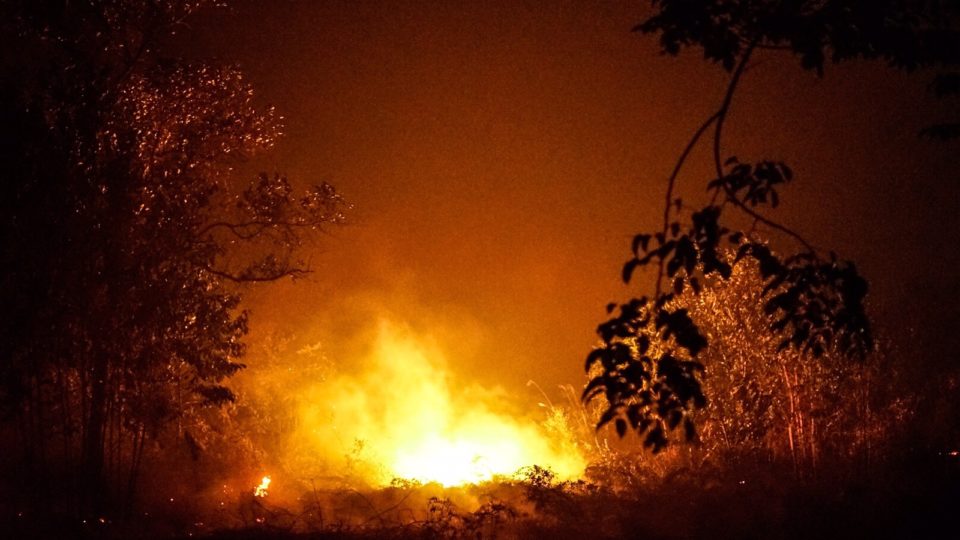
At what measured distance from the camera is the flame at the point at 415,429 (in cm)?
2383

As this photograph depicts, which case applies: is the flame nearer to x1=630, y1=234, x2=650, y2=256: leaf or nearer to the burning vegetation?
the burning vegetation

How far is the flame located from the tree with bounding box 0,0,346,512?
887cm

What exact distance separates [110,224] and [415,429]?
60.3ft

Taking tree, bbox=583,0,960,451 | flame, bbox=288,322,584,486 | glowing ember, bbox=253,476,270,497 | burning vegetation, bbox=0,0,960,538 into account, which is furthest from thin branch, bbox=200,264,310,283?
tree, bbox=583,0,960,451

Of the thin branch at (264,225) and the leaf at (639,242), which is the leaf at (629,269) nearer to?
the leaf at (639,242)

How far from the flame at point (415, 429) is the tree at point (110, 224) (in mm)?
8866

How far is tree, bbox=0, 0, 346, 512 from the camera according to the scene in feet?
35.8

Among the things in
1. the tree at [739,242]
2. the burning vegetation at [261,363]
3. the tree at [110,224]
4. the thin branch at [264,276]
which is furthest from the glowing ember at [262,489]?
the tree at [739,242]

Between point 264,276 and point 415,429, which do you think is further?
point 415,429

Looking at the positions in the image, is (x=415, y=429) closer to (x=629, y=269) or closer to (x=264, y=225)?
(x=264, y=225)

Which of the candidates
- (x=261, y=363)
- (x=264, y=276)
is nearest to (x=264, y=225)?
(x=264, y=276)

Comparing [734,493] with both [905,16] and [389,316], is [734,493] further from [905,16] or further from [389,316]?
[389,316]

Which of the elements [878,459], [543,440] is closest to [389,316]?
[543,440]

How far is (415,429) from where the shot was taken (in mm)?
28547
